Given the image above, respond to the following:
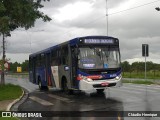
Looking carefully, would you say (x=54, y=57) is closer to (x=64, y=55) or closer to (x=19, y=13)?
(x=64, y=55)

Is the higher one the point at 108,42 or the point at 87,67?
the point at 108,42

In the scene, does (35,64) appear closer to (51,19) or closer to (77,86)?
(51,19)

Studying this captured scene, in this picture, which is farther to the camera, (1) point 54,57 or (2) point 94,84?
(1) point 54,57

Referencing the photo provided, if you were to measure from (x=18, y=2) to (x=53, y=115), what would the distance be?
9.38 m

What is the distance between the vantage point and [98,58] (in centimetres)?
2080

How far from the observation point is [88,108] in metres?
16.5

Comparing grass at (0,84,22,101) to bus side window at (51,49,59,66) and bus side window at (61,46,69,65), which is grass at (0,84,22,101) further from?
bus side window at (61,46,69,65)

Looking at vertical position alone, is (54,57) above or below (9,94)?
above

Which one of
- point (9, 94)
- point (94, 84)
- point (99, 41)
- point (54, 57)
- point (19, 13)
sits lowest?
point (9, 94)

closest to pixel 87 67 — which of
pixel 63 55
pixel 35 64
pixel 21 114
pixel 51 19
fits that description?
pixel 63 55

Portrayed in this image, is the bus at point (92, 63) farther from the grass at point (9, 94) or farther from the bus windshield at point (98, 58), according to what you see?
the grass at point (9, 94)

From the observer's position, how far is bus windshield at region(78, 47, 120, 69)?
20703 millimetres

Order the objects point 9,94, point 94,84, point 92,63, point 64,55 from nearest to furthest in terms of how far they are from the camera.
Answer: point 94,84
point 92,63
point 64,55
point 9,94

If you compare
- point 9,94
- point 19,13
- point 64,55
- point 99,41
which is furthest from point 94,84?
point 9,94
